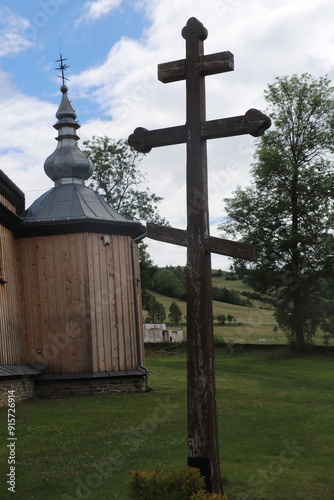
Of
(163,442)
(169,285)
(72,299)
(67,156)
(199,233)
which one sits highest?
(67,156)

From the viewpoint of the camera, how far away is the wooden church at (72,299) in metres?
18.3

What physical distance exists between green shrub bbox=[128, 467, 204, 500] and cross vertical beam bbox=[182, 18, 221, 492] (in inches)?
19.5

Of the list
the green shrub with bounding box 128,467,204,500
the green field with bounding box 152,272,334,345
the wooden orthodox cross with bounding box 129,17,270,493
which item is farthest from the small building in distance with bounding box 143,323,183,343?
the green shrub with bounding box 128,467,204,500

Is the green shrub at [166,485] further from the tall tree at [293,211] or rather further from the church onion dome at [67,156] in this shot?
the tall tree at [293,211]

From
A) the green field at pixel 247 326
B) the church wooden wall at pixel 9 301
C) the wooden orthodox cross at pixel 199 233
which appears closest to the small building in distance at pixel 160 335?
the green field at pixel 247 326

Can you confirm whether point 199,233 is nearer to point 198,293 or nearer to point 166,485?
point 198,293

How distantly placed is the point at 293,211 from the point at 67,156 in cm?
1727

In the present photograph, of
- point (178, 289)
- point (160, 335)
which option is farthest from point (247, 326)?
point (178, 289)

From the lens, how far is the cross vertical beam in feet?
23.1

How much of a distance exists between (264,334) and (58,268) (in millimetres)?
27832

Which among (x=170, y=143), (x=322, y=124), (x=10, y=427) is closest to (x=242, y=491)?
(x=170, y=143)

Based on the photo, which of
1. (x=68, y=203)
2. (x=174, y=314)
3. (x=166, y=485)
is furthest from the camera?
(x=174, y=314)

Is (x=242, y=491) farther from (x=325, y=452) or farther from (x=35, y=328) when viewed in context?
(x=35, y=328)

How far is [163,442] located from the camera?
11.2 metres
